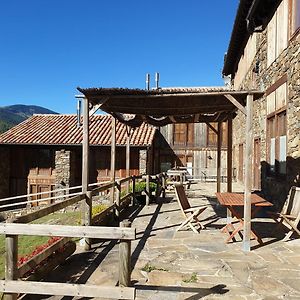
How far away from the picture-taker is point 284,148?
329 inches

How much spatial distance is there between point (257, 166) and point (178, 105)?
19.0 feet

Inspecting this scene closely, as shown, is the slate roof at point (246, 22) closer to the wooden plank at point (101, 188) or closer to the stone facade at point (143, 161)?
the wooden plank at point (101, 188)

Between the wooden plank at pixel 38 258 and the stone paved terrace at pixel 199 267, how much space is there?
32cm

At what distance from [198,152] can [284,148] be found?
1487 centimetres

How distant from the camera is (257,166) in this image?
11.8 metres

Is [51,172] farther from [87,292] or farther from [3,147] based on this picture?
[87,292]

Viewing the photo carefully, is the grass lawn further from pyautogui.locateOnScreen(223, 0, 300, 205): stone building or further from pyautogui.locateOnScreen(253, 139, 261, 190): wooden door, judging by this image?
pyautogui.locateOnScreen(253, 139, 261, 190): wooden door

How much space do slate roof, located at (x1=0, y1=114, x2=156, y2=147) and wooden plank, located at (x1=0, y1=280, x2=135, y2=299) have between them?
1372 cm

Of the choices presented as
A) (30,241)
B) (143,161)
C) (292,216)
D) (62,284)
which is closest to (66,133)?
(143,161)

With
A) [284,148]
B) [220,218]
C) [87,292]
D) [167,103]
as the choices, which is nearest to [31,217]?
[87,292]

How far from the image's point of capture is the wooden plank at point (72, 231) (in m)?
3.12

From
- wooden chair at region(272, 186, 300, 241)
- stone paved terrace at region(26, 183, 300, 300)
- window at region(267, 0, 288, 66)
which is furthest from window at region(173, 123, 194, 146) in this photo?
wooden chair at region(272, 186, 300, 241)

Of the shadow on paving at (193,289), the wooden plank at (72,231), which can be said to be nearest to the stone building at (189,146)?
the shadow on paving at (193,289)

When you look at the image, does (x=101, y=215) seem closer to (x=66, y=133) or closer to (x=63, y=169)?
(x=63, y=169)
